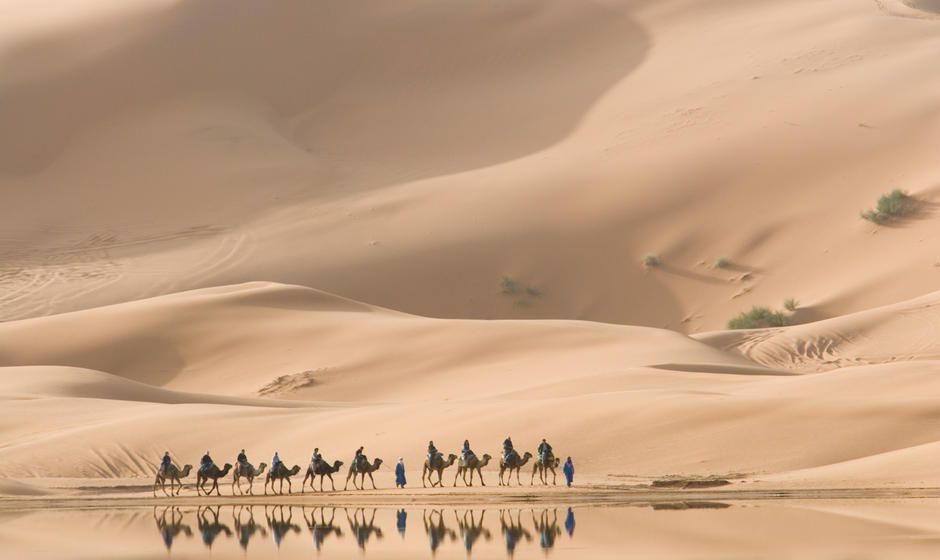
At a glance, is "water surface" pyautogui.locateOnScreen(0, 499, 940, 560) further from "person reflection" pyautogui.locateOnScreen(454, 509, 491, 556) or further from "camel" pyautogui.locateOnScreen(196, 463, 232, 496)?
"camel" pyautogui.locateOnScreen(196, 463, 232, 496)

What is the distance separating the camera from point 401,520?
902 inches

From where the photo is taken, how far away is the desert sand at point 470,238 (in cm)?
3141

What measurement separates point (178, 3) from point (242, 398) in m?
45.3

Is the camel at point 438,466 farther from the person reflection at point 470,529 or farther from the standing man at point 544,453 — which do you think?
the person reflection at point 470,529

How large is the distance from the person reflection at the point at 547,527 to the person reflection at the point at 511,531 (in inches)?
6.8

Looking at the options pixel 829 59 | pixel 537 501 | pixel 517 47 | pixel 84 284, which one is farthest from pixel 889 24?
pixel 537 501

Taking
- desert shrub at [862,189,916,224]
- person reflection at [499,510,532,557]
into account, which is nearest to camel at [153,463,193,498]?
person reflection at [499,510,532,557]

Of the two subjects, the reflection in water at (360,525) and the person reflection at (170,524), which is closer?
the reflection in water at (360,525)

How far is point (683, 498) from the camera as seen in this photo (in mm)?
24156

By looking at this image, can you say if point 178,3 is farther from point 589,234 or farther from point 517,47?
point 589,234

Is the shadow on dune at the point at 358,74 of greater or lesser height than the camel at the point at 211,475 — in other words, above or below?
above

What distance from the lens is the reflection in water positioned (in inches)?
789

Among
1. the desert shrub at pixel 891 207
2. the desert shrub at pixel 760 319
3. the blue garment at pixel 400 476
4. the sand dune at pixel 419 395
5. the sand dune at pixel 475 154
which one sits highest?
the sand dune at pixel 475 154

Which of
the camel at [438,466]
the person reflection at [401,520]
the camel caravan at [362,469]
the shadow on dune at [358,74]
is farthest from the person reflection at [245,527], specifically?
the shadow on dune at [358,74]
